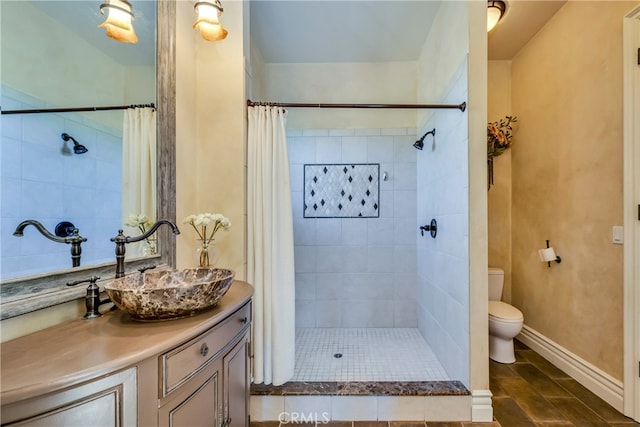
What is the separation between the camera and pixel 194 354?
841 mm

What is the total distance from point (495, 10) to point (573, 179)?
4.79 feet

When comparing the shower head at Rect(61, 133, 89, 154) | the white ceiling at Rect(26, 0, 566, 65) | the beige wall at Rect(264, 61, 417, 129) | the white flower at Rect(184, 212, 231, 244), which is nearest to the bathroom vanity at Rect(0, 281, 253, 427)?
the white flower at Rect(184, 212, 231, 244)

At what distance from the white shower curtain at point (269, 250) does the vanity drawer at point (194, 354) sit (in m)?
0.58

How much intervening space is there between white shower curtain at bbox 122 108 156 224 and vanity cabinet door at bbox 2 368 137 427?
31.4 inches

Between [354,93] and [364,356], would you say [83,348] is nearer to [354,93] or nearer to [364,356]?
[364,356]

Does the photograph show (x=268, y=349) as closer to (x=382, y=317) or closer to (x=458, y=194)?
(x=382, y=317)

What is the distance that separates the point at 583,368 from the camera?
1.81 m

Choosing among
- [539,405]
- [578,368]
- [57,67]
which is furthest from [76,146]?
[578,368]

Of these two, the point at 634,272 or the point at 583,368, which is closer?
the point at 634,272

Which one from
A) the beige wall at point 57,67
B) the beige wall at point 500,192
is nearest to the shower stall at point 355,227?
the beige wall at point 500,192

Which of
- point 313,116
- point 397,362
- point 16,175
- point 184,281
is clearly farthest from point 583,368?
point 16,175

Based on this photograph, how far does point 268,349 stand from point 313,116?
2.20 meters

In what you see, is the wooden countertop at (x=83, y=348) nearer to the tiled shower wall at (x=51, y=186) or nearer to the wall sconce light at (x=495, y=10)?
the tiled shower wall at (x=51, y=186)

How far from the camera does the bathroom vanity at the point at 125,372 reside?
1.78 ft
